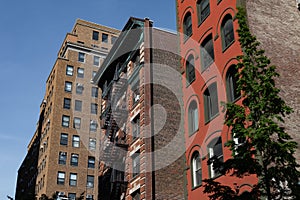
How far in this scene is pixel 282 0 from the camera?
85.1 ft

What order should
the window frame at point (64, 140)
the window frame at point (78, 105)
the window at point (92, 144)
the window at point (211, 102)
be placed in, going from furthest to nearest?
the window frame at point (78, 105) → the window at point (92, 144) → the window frame at point (64, 140) → the window at point (211, 102)

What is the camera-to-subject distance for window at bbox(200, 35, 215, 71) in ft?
84.7

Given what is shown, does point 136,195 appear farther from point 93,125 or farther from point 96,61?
point 96,61

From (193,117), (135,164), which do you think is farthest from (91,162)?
(193,117)

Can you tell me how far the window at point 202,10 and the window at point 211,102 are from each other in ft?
15.5

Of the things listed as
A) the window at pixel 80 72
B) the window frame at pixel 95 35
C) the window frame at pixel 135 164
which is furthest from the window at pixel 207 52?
the window frame at pixel 95 35

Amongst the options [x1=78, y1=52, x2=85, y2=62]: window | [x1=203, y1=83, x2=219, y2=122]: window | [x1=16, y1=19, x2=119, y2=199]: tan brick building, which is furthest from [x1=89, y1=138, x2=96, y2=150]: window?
[x1=203, y1=83, x2=219, y2=122]: window

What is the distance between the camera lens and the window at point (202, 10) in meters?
27.4

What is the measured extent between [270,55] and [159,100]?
12.4 metres

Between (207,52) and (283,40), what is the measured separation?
14.4ft

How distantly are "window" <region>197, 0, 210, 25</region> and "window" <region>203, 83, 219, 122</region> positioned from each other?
4726mm

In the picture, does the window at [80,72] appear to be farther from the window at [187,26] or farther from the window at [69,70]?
the window at [187,26]

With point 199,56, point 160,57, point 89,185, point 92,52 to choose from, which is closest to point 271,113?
point 199,56

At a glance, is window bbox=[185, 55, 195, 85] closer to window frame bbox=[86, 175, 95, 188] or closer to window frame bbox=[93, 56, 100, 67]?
window frame bbox=[86, 175, 95, 188]
